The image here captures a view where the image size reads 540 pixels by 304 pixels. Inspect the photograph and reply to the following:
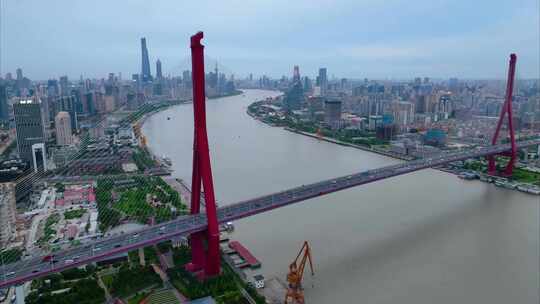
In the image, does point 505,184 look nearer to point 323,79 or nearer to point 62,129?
point 62,129

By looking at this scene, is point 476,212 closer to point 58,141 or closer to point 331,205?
point 331,205

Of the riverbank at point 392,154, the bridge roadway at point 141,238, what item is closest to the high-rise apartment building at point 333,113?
the riverbank at point 392,154

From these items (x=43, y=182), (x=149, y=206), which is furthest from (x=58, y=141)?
(x=149, y=206)

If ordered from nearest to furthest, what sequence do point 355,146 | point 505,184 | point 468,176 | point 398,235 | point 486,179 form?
point 398,235, point 505,184, point 486,179, point 468,176, point 355,146

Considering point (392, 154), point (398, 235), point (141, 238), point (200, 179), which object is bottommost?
point (398, 235)

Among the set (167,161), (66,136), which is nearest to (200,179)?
(167,161)

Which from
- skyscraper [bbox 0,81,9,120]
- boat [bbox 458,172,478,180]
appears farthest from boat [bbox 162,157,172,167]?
skyscraper [bbox 0,81,9,120]
